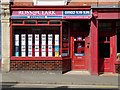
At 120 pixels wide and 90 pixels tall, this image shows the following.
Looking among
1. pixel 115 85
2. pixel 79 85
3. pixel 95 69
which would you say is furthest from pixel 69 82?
pixel 95 69

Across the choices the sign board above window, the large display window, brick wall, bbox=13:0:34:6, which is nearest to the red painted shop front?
the sign board above window

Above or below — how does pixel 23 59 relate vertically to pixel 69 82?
above

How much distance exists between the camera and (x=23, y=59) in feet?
40.2

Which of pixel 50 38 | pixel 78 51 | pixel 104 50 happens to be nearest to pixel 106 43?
pixel 104 50

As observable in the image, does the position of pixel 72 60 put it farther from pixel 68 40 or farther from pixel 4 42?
pixel 4 42

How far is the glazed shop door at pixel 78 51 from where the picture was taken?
43.2 ft

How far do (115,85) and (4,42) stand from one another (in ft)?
23.2

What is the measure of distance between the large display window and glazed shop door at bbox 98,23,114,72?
268 cm

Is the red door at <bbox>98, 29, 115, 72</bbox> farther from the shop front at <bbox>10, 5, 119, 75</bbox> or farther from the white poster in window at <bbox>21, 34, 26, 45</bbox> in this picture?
the white poster in window at <bbox>21, 34, 26, 45</bbox>

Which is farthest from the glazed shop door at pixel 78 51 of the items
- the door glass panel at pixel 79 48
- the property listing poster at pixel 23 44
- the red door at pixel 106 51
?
the property listing poster at pixel 23 44

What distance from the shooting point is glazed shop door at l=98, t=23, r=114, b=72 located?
42.0 feet

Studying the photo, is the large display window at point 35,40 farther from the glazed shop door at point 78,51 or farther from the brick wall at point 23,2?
the brick wall at point 23,2

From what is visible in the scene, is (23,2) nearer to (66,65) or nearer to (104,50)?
(66,65)

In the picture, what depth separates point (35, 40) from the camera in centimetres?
1270
